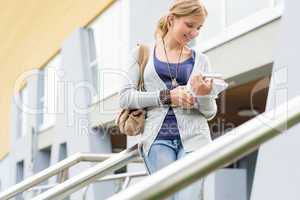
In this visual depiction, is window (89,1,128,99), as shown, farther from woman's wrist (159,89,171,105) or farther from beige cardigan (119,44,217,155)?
woman's wrist (159,89,171,105)

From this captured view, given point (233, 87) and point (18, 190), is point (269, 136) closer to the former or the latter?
point (18, 190)

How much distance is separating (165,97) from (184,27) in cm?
28

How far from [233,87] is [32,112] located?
8833 mm

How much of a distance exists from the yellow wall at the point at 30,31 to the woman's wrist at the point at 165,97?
767 centimetres

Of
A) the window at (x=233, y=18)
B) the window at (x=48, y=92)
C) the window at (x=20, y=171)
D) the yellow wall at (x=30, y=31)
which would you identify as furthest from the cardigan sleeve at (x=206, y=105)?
the window at (x=20, y=171)

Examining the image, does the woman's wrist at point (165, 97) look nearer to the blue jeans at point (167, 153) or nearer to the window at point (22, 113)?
the blue jeans at point (167, 153)

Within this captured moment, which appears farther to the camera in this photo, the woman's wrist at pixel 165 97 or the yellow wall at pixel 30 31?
the yellow wall at pixel 30 31

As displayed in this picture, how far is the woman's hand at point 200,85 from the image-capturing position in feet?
6.30

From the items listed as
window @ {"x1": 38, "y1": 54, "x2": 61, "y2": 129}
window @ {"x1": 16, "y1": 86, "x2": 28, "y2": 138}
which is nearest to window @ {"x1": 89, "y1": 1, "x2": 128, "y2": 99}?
window @ {"x1": 38, "y1": 54, "x2": 61, "y2": 129}

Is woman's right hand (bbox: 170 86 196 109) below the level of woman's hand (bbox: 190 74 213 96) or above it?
below

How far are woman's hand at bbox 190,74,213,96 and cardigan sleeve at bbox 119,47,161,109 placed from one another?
16 centimetres

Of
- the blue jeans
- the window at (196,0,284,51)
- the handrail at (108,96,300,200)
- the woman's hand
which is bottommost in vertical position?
the blue jeans

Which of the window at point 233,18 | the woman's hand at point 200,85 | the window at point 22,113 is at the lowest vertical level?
the window at point 22,113

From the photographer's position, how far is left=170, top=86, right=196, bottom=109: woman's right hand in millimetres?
1975
